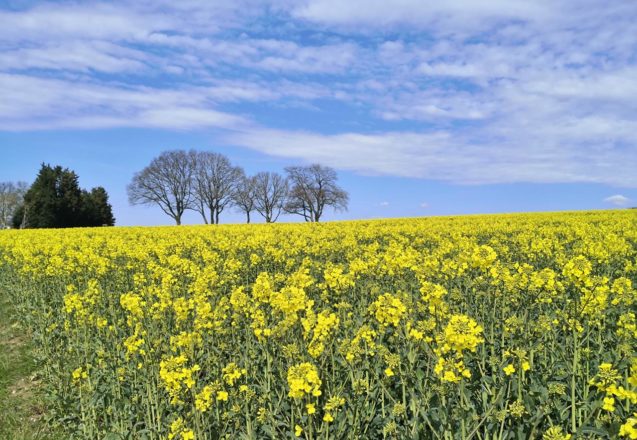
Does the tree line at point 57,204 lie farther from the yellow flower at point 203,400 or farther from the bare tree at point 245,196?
the yellow flower at point 203,400

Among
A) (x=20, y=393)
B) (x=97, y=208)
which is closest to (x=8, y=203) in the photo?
(x=97, y=208)

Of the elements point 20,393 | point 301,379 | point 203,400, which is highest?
point 301,379

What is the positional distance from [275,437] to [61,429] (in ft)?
11.8

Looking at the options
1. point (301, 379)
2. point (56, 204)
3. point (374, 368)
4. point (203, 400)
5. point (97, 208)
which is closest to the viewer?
point (301, 379)

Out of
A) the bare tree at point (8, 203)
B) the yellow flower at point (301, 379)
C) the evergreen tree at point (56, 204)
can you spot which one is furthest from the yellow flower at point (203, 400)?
the bare tree at point (8, 203)

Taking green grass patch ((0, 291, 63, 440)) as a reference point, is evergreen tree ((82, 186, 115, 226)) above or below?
above

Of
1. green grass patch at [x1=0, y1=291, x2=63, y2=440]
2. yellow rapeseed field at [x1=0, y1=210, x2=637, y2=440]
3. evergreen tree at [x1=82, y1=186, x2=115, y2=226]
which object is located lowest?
green grass patch at [x1=0, y1=291, x2=63, y2=440]

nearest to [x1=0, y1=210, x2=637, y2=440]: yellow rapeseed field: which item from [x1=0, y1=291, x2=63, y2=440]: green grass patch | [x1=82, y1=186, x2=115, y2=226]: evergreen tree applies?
[x1=0, y1=291, x2=63, y2=440]: green grass patch

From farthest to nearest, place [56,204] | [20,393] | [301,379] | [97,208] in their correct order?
[97,208] < [56,204] < [20,393] < [301,379]

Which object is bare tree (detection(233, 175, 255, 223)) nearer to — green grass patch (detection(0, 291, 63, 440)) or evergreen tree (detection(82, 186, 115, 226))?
evergreen tree (detection(82, 186, 115, 226))

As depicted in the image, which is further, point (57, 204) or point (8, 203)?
point (8, 203)

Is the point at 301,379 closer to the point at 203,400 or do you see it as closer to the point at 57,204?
the point at 203,400

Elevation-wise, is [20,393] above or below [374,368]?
below

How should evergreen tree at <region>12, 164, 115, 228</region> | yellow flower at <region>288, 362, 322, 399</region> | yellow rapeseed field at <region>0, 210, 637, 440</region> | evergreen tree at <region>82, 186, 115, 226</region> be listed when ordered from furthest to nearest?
evergreen tree at <region>82, 186, 115, 226</region>, evergreen tree at <region>12, 164, 115, 228</region>, yellow rapeseed field at <region>0, 210, 637, 440</region>, yellow flower at <region>288, 362, 322, 399</region>
